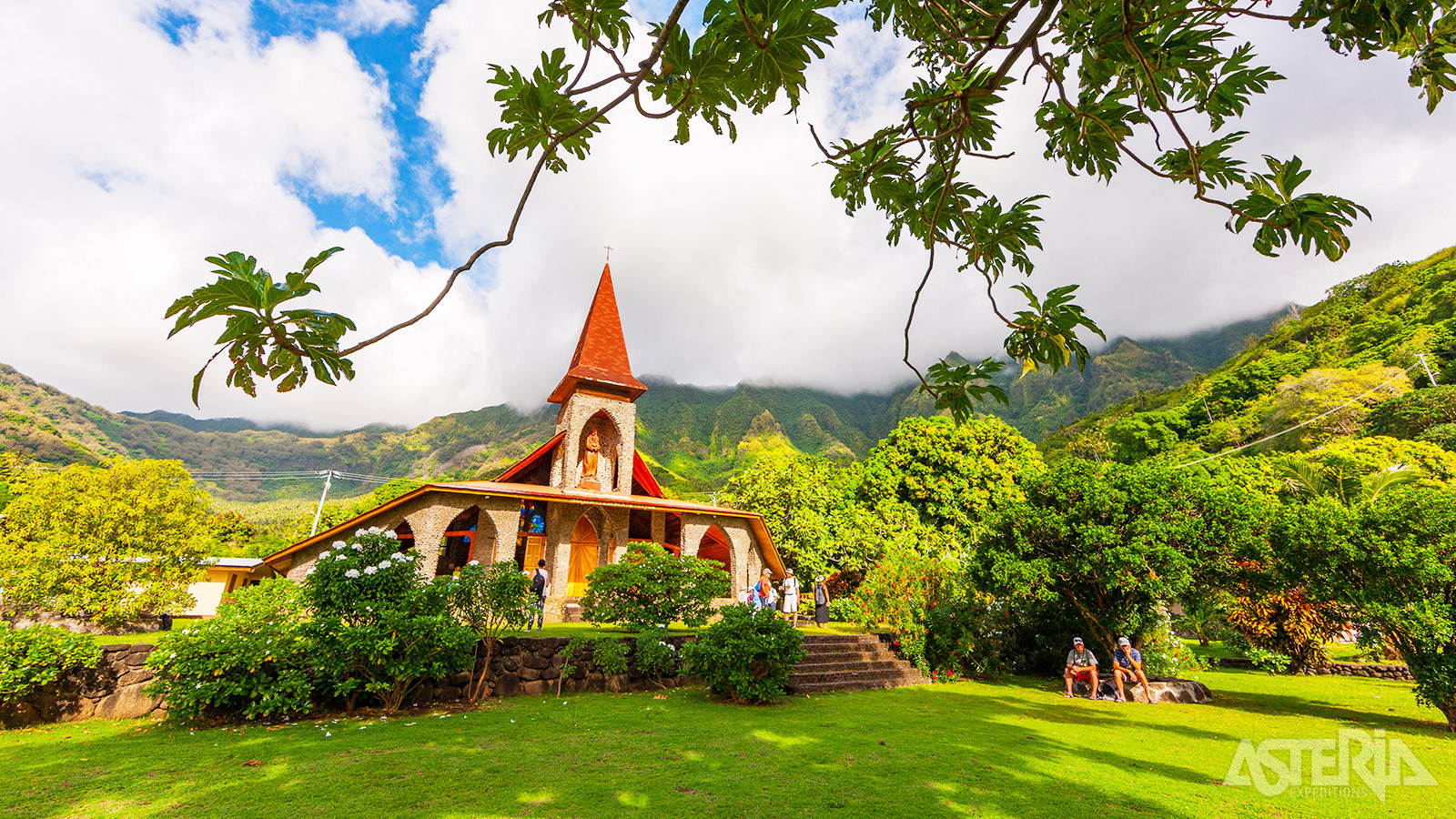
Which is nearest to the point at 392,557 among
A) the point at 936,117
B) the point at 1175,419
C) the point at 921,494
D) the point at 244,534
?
the point at 936,117

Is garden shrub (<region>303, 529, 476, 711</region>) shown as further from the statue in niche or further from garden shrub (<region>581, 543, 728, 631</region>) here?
the statue in niche

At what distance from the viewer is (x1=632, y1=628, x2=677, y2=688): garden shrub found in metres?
9.27

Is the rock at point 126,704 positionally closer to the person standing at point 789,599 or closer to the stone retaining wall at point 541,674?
the stone retaining wall at point 541,674

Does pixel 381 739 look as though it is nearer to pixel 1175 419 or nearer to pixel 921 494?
pixel 921 494

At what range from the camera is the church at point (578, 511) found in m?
13.9

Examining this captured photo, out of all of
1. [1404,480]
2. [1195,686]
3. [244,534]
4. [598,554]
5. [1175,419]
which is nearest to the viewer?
[1195,686]

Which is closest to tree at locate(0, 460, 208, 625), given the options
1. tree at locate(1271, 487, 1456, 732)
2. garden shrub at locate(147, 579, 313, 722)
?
garden shrub at locate(147, 579, 313, 722)

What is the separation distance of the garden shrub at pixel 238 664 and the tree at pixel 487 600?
6.04 ft

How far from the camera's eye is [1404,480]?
17.8 m

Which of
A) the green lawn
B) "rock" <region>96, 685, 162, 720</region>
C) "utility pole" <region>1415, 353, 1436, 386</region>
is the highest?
"utility pole" <region>1415, 353, 1436, 386</region>

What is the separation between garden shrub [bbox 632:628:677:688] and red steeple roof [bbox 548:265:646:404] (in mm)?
8745

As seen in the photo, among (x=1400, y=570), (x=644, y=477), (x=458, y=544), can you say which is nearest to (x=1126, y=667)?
(x=1400, y=570)

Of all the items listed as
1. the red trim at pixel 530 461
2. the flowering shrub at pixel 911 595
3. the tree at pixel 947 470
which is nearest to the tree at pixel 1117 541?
the flowering shrub at pixel 911 595

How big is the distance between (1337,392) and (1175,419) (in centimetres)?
1190
